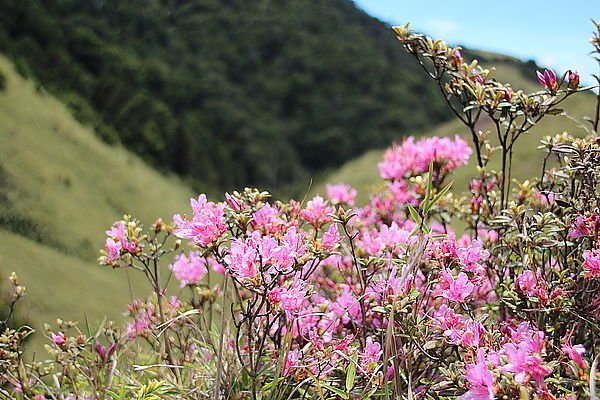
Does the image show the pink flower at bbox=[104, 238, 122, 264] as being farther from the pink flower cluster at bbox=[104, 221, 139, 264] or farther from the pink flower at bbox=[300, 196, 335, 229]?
the pink flower at bbox=[300, 196, 335, 229]

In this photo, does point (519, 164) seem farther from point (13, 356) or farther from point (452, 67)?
point (13, 356)

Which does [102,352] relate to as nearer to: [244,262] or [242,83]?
[244,262]

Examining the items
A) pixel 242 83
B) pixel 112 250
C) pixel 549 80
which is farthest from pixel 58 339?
pixel 242 83

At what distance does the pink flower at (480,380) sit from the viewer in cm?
56

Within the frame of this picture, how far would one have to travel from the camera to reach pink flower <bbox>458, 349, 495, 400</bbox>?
556 millimetres

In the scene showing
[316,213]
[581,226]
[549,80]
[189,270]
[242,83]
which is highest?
[549,80]

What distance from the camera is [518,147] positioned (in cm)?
766

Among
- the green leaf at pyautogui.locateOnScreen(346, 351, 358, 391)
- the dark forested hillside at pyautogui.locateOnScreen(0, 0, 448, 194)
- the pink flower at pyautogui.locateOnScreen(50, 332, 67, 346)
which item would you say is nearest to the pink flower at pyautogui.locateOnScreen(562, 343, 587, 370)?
the green leaf at pyautogui.locateOnScreen(346, 351, 358, 391)

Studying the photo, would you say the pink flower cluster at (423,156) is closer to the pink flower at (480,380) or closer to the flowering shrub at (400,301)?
the flowering shrub at (400,301)

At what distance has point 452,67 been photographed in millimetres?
1006

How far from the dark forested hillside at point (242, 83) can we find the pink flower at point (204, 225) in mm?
6863

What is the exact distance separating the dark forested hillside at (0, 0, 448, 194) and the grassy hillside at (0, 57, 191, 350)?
180 cm

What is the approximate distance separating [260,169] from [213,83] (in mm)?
2024

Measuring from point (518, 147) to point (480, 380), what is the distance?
302 inches
